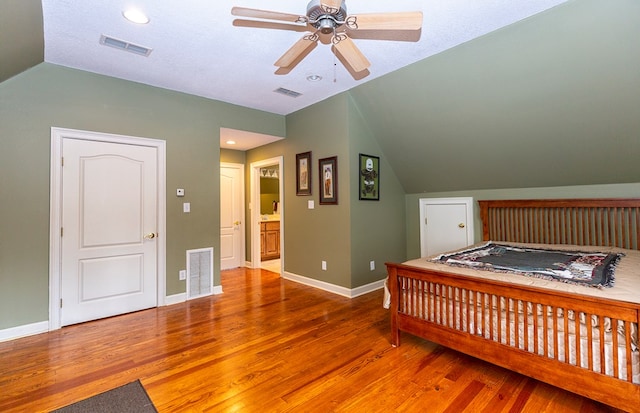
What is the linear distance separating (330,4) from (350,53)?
1.66ft

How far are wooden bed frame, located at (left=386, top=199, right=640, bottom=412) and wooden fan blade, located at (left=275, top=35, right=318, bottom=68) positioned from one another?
1.82 metres

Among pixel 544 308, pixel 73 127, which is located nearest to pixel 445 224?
pixel 544 308

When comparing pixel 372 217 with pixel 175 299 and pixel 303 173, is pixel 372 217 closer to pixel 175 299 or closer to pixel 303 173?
pixel 303 173

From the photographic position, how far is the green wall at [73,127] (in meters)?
2.88

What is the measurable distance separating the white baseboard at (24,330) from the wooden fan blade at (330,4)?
12.6 feet

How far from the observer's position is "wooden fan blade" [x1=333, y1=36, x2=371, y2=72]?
2.00 m

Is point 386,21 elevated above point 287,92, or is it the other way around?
point 287,92

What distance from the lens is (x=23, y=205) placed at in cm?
293

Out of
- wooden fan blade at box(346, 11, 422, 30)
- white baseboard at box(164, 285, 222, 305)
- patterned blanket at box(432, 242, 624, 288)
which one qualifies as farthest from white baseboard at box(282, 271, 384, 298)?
A: wooden fan blade at box(346, 11, 422, 30)

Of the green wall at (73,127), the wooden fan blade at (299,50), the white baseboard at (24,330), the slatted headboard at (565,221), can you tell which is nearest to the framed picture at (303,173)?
the green wall at (73,127)

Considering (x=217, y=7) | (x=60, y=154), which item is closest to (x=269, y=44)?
(x=217, y=7)

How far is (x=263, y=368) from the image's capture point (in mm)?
2295

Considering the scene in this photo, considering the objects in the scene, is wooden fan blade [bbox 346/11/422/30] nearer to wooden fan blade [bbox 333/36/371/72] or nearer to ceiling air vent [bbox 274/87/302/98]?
wooden fan blade [bbox 333/36/371/72]

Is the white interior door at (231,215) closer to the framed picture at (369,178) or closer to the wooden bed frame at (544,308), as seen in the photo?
the framed picture at (369,178)
